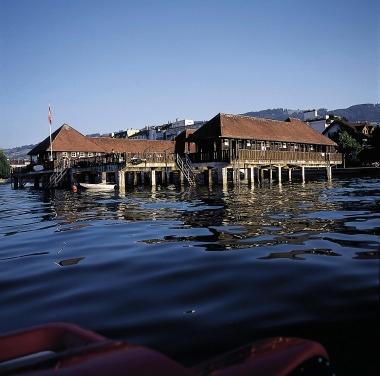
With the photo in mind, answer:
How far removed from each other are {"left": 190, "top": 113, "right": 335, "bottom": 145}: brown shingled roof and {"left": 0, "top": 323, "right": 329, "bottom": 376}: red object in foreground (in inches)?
1366

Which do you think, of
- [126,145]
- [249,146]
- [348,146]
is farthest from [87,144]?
[348,146]

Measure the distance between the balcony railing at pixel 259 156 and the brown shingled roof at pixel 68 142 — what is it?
15.2 metres

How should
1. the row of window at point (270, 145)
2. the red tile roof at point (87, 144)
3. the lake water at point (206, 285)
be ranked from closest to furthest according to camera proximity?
the lake water at point (206, 285)
the row of window at point (270, 145)
the red tile roof at point (87, 144)

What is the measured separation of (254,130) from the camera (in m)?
42.3

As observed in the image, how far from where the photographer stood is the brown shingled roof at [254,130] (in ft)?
128

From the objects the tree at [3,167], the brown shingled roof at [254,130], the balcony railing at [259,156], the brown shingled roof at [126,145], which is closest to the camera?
the balcony railing at [259,156]

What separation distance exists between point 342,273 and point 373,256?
4.61 feet

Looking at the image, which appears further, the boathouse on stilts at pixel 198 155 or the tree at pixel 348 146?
the tree at pixel 348 146

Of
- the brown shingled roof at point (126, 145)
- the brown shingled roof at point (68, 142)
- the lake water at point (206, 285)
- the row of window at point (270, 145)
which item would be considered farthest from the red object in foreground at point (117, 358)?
the brown shingled roof at point (126, 145)

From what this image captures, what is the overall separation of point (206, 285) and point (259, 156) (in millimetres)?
34907

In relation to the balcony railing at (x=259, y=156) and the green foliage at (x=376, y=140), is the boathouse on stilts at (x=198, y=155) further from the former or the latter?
the green foliage at (x=376, y=140)

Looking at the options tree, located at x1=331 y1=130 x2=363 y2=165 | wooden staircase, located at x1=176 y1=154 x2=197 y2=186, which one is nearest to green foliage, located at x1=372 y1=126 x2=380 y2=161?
tree, located at x1=331 y1=130 x2=363 y2=165

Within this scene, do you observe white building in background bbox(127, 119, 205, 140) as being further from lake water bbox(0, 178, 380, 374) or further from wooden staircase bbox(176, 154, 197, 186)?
lake water bbox(0, 178, 380, 374)

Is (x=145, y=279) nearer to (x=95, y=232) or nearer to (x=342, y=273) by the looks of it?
(x=342, y=273)
